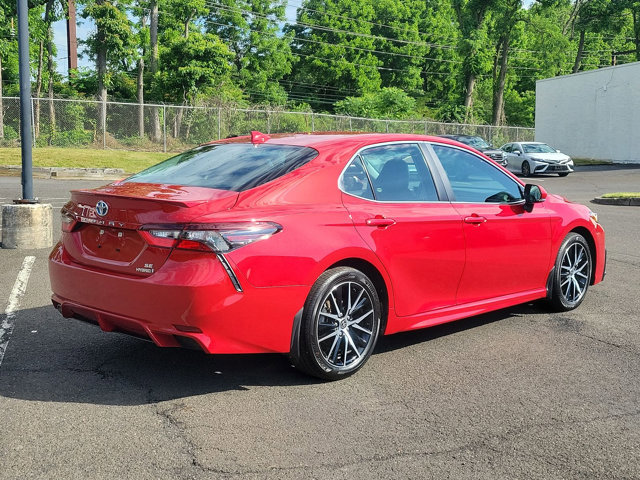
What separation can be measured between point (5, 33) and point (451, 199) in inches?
1421

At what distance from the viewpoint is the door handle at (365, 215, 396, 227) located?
4.62 metres

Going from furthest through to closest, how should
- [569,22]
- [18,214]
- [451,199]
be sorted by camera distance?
[569,22] → [18,214] → [451,199]

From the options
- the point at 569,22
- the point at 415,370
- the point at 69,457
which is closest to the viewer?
the point at 69,457

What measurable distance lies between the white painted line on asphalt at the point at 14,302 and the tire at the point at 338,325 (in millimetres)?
2140

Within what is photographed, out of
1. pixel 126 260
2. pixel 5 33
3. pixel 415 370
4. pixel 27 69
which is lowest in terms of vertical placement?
pixel 415 370

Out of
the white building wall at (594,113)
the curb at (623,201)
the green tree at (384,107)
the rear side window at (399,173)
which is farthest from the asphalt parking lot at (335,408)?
the green tree at (384,107)

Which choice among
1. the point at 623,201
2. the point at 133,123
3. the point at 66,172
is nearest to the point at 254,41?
the point at 133,123

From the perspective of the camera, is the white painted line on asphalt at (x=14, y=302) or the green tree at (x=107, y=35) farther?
the green tree at (x=107, y=35)

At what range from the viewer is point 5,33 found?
35.8 meters

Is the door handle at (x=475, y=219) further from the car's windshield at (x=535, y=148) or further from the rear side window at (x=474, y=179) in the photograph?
the car's windshield at (x=535, y=148)

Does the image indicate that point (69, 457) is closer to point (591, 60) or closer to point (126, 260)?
point (126, 260)

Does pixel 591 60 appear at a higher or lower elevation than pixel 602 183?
higher

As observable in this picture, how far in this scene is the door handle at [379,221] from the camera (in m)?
4.62

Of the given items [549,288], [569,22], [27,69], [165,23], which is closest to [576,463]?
[549,288]
